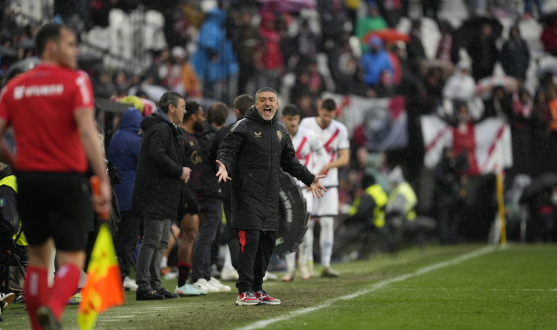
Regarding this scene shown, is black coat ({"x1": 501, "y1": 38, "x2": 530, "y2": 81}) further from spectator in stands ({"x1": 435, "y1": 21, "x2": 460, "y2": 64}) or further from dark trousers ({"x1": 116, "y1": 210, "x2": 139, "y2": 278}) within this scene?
dark trousers ({"x1": 116, "y1": 210, "x2": 139, "y2": 278})

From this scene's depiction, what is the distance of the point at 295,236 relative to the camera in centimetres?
942

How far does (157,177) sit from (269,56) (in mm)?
11230

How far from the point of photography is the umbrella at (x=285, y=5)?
19.4 metres

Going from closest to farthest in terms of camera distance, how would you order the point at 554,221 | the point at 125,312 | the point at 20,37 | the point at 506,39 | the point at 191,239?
the point at 125,312, the point at 191,239, the point at 20,37, the point at 554,221, the point at 506,39

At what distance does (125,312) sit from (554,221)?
583 inches

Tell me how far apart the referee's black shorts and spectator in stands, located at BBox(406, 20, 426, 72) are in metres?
16.7

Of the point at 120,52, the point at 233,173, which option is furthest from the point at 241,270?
the point at 120,52

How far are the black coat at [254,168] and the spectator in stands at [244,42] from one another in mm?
10733

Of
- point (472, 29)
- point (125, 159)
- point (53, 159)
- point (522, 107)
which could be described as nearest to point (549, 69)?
point (522, 107)

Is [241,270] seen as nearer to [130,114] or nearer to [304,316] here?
[304,316]

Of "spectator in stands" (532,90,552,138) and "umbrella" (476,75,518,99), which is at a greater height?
"umbrella" (476,75,518,99)

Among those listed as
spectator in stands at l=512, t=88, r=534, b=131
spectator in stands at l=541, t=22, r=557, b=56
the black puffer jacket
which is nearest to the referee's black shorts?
Answer: the black puffer jacket

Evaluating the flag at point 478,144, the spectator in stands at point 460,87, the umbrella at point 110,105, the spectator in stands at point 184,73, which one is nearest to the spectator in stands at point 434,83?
the spectator in stands at point 460,87

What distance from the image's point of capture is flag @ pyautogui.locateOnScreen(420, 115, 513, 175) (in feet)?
66.3
